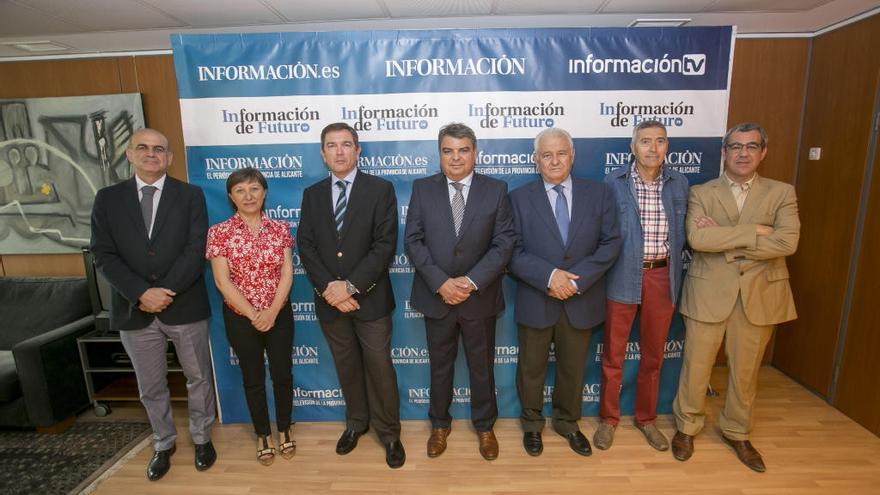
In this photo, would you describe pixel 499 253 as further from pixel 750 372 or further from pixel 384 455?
pixel 750 372

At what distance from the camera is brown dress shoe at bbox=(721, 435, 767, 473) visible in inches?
93.0

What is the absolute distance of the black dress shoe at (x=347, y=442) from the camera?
2.59 m

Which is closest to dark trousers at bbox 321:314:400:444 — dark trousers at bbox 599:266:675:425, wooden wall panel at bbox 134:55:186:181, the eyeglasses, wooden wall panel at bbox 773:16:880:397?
dark trousers at bbox 599:266:675:425

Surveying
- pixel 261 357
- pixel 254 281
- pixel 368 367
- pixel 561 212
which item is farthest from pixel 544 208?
pixel 261 357

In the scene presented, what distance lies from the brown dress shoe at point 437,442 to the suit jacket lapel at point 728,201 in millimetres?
2070

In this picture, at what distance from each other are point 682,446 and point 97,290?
13.7ft

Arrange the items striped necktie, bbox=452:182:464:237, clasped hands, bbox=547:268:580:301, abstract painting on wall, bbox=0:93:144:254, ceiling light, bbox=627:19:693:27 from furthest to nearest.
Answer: abstract painting on wall, bbox=0:93:144:254, ceiling light, bbox=627:19:693:27, striped necktie, bbox=452:182:464:237, clasped hands, bbox=547:268:580:301

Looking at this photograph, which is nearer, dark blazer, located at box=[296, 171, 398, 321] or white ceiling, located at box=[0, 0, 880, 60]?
dark blazer, located at box=[296, 171, 398, 321]

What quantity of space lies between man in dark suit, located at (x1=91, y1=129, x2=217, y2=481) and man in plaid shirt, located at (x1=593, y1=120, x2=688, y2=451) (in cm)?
240

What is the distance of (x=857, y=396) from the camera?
9.23 feet

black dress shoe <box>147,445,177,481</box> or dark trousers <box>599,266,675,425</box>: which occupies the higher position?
dark trousers <box>599,266,675,425</box>

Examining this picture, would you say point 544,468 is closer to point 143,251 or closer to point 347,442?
point 347,442

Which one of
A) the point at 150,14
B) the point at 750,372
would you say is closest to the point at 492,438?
the point at 750,372

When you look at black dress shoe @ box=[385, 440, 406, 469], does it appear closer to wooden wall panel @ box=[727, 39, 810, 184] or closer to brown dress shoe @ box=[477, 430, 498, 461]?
brown dress shoe @ box=[477, 430, 498, 461]
